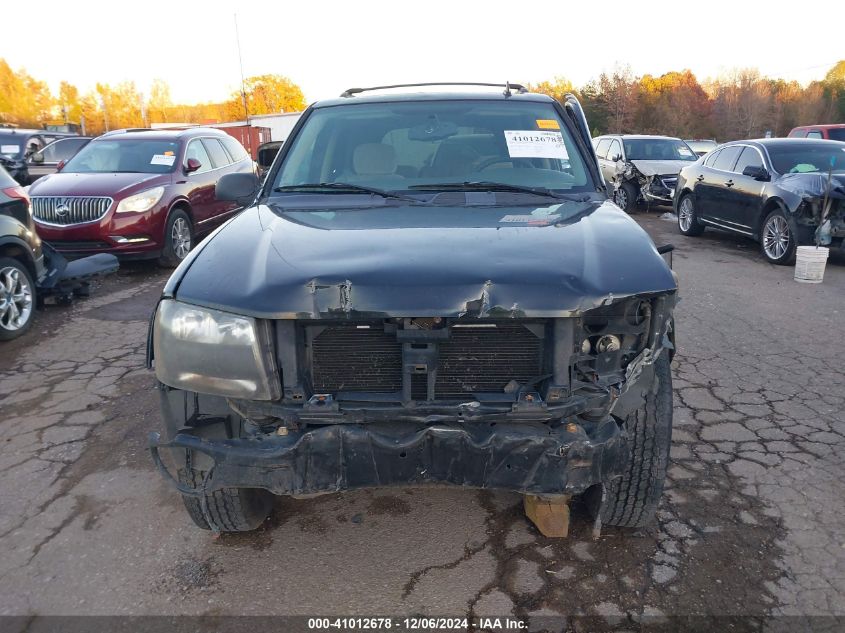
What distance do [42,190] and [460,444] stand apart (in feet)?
26.0

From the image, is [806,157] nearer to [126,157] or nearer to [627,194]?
[627,194]

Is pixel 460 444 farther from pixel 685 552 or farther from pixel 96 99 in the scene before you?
pixel 96 99

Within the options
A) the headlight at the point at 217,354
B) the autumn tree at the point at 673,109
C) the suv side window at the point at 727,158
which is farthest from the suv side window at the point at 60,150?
the autumn tree at the point at 673,109

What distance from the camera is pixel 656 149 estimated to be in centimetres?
1423

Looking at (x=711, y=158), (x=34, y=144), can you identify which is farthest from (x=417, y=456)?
(x=34, y=144)

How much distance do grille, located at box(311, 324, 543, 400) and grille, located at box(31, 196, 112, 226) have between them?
667 cm

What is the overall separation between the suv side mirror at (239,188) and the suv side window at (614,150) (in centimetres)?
1183

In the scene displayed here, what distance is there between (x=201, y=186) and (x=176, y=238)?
0.93 meters

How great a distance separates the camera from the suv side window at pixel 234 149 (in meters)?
10.5

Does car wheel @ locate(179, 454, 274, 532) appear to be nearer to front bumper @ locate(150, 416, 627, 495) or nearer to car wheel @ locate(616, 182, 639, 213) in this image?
front bumper @ locate(150, 416, 627, 495)

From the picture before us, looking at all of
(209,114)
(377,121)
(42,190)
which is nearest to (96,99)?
(209,114)

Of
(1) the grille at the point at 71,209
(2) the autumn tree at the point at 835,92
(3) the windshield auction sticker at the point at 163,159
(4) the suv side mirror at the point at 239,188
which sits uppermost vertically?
(2) the autumn tree at the point at 835,92

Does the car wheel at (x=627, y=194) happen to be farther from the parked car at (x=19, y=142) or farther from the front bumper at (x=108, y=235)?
the parked car at (x=19, y=142)

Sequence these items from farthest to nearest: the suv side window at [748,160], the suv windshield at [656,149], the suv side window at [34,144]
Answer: the suv side window at [34,144] → the suv windshield at [656,149] → the suv side window at [748,160]
